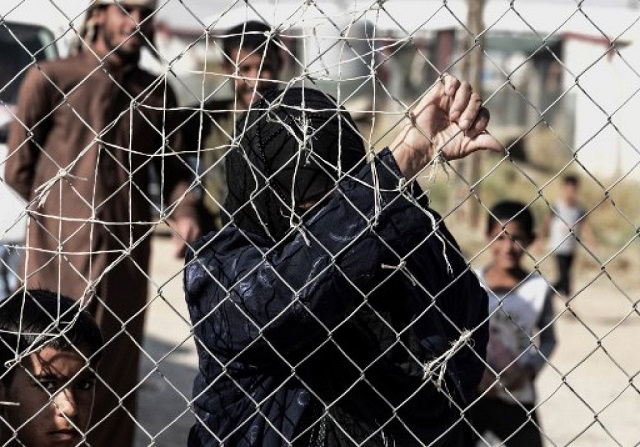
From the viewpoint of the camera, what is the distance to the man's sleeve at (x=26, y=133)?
4.41m

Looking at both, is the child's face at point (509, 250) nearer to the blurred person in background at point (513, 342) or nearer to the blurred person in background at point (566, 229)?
the blurred person in background at point (513, 342)

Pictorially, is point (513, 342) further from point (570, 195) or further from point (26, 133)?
point (570, 195)

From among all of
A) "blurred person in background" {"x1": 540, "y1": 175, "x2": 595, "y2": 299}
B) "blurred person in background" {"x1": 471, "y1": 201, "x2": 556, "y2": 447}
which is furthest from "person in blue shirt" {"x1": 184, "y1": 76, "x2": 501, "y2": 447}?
"blurred person in background" {"x1": 540, "y1": 175, "x2": 595, "y2": 299}

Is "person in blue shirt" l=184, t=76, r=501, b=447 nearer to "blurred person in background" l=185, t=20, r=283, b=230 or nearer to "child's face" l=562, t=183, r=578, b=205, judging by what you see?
"blurred person in background" l=185, t=20, r=283, b=230

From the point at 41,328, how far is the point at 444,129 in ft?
3.27

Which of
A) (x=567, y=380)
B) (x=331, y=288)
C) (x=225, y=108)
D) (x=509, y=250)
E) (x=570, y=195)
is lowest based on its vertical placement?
→ (x=567, y=380)

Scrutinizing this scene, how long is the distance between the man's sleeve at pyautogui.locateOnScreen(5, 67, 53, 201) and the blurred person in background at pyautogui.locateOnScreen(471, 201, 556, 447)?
1.64 meters

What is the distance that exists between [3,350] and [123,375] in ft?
5.66

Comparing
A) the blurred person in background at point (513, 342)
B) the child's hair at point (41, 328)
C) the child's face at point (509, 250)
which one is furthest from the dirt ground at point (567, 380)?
the child's hair at point (41, 328)

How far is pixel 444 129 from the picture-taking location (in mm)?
2441

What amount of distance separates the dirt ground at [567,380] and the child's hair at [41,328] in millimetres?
1692

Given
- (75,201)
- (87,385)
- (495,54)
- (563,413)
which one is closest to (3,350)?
(87,385)

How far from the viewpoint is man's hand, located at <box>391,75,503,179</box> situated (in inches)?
94.6

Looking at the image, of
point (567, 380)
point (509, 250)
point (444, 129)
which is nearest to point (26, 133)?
point (509, 250)
